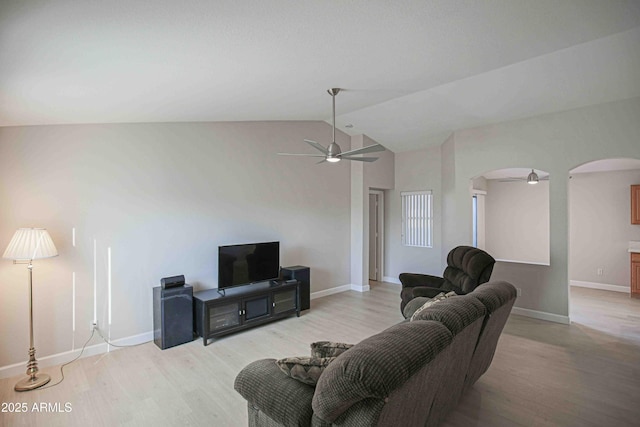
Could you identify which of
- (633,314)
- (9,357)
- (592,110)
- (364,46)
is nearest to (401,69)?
(364,46)

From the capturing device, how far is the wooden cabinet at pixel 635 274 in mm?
5703

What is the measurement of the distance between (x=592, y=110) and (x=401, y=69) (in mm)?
2913

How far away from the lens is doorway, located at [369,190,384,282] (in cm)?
740

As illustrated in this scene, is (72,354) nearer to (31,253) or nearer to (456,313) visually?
(31,253)

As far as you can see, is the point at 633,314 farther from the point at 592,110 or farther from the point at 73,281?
the point at 73,281

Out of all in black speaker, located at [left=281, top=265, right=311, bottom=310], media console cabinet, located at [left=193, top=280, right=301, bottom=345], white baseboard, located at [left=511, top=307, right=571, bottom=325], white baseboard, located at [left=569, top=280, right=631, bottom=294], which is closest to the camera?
media console cabinet, located at [left=193, top=280, right=301, bottom=345]

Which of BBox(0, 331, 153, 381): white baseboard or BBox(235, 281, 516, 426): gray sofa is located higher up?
BBox(235, 281, 516, 426): gray sofa

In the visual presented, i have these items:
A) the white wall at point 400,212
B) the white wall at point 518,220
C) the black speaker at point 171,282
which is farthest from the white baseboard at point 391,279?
the black speaker at point 171,282

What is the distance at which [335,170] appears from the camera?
250 inches

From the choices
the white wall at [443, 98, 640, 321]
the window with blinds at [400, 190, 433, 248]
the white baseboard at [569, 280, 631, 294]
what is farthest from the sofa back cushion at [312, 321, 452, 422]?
the white baseboard at [569, 280, 631, 294]

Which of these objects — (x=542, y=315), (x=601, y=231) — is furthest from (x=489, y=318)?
(x=601, y=231)

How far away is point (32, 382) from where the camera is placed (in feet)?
9.84

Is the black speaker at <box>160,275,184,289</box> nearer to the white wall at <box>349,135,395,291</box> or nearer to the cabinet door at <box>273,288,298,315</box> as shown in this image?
the cabinet door at <box>273,288,298,315</box>

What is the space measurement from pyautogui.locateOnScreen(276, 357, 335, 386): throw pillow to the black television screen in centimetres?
270
